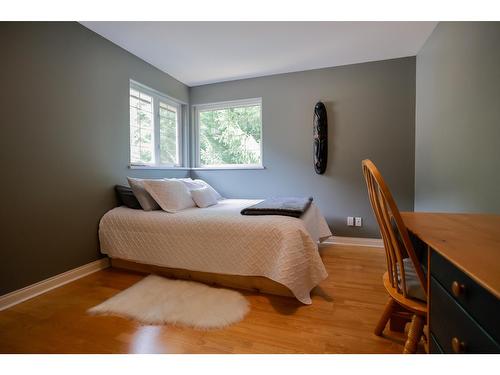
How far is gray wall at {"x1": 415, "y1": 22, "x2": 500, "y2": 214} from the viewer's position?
53.2 inches

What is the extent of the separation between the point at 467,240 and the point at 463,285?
9.2 inches

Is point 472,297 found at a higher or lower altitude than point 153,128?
lower

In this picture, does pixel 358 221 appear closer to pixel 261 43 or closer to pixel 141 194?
pixel 261 43

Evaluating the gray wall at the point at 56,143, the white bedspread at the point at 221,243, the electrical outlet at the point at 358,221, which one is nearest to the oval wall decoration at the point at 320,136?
the electrical outlet at the point at 358,221

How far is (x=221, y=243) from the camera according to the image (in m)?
1.83

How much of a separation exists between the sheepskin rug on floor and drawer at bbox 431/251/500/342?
3.85 ft

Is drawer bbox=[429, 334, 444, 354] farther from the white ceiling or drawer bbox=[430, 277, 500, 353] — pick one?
the white ceiling

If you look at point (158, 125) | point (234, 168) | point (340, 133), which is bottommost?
point (234, 168)

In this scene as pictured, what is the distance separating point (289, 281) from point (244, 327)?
0.40 metres

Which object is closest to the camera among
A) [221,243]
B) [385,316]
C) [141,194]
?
[385,316]

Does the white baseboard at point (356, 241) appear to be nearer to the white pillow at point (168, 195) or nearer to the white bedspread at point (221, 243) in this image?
the white bedspread at point (221, 243)

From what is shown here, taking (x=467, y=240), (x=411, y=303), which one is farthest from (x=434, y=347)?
(x=467, y=240)

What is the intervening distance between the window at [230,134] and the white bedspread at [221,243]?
154 cm

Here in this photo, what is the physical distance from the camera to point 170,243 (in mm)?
1984
